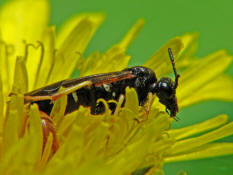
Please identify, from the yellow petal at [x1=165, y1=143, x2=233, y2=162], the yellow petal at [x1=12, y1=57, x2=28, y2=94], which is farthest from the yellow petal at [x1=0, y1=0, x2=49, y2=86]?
the yellow petal at [x1=165, y1=143, x2=233, y2=162]

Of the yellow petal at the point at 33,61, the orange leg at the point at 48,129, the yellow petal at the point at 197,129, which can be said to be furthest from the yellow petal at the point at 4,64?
the yellow petal at the point at 197,129

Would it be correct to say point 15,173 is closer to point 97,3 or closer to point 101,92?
point 101,92

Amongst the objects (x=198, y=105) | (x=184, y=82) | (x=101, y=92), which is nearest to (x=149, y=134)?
(x=101, y=92)

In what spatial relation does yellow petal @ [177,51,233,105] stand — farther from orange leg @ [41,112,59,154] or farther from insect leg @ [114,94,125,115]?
orange leg @ [41,112,59,154]

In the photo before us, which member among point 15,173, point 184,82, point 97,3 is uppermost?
point 97,3

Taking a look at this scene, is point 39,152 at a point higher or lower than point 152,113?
lower

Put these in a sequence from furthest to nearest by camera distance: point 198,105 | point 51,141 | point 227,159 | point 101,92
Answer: point 198,105, point 227,159, point 101,92, point 51,141
